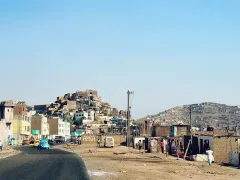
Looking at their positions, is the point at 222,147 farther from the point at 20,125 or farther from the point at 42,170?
the point at 20,125

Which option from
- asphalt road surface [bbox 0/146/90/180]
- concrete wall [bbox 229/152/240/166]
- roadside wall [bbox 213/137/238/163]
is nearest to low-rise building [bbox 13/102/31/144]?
roadside wall [bbox 213/137/238/163]

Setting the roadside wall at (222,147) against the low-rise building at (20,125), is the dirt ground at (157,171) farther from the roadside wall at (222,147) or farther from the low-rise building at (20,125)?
the low-rise building at (20,125)

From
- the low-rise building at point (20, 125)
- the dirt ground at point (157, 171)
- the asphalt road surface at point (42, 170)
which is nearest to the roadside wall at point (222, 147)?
the dirt ground at point (157, 171)

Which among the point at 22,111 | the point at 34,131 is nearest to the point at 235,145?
the point at 22,111

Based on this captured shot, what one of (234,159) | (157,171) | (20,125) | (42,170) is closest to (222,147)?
(234,159)

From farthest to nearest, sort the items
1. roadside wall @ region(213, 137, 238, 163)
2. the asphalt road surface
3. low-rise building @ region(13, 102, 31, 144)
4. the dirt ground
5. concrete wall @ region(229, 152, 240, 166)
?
low-rise building @ region(13, 102, 31, 144) → roadside wall @ region(213, 137, 238, 163) → concrete wall @ region(229, 152, 240, 166) → the dirt ground → the asphalt road surface

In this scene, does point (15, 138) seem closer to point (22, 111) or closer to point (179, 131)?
point (22, 111)

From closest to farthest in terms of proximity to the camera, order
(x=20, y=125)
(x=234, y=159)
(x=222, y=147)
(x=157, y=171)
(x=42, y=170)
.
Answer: (x=42, y=170) < (x=157, y=171) < (x=234, y=159) < (x=222, y=147) < (x=20, y=125)

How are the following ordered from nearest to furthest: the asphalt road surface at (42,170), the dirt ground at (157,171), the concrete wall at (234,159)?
the asphalt road surface at (42,170)
the dirt ground at (157,171)
the concrete wall at (234,159)

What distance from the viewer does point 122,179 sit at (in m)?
25.9

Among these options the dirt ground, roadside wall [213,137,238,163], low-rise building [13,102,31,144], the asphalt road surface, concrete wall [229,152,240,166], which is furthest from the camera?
low-rise building [13,102,31,144]

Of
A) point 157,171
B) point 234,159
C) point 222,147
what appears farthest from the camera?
point 222,147

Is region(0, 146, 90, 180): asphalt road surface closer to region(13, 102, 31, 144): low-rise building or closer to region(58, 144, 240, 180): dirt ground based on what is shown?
region(58, 144, 240, 180): dirt ground

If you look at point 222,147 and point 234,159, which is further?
point 222,147
